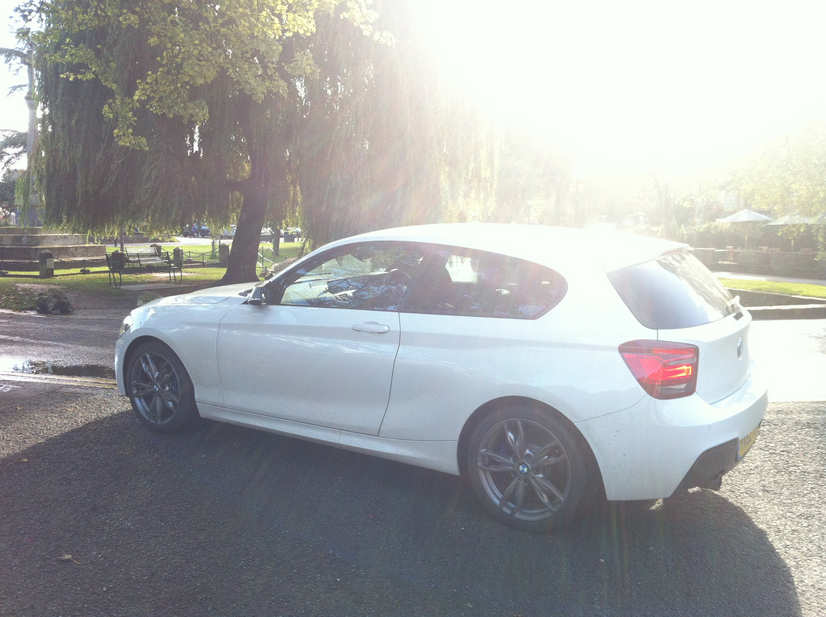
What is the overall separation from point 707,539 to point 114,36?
1605 cm

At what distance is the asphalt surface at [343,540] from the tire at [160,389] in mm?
144

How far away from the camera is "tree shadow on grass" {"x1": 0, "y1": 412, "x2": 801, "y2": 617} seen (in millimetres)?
3219

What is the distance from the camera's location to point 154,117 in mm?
16250

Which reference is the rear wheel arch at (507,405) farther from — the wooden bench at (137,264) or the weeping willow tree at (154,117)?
the wooden bench at (137,264)

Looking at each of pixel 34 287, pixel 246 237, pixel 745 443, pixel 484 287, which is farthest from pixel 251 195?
pixel 745 443

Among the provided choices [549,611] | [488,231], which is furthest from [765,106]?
[549,611]

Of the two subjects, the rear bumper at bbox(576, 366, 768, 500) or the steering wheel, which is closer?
the rear bumper at bbox(576, 366, 768, 500)

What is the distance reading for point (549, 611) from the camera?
3.15 meters

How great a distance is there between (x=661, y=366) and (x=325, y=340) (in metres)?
1.94

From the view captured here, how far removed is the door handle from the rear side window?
1.28m

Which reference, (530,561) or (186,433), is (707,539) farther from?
(186,433)

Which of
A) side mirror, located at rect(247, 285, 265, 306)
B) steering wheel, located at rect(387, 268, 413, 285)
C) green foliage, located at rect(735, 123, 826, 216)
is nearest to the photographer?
steering wheel, located at rect(387, 268, 413, 285)

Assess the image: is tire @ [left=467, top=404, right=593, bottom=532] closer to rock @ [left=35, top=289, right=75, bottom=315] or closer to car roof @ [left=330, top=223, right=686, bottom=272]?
car roof @ [left=330, top=223, right=686, bottom=272]

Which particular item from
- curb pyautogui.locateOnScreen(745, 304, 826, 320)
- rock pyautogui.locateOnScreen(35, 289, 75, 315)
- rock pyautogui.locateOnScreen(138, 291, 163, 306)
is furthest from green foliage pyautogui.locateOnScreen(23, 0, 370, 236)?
curb pyautogui.locateOnScreen(745, 304, 826, 320)
